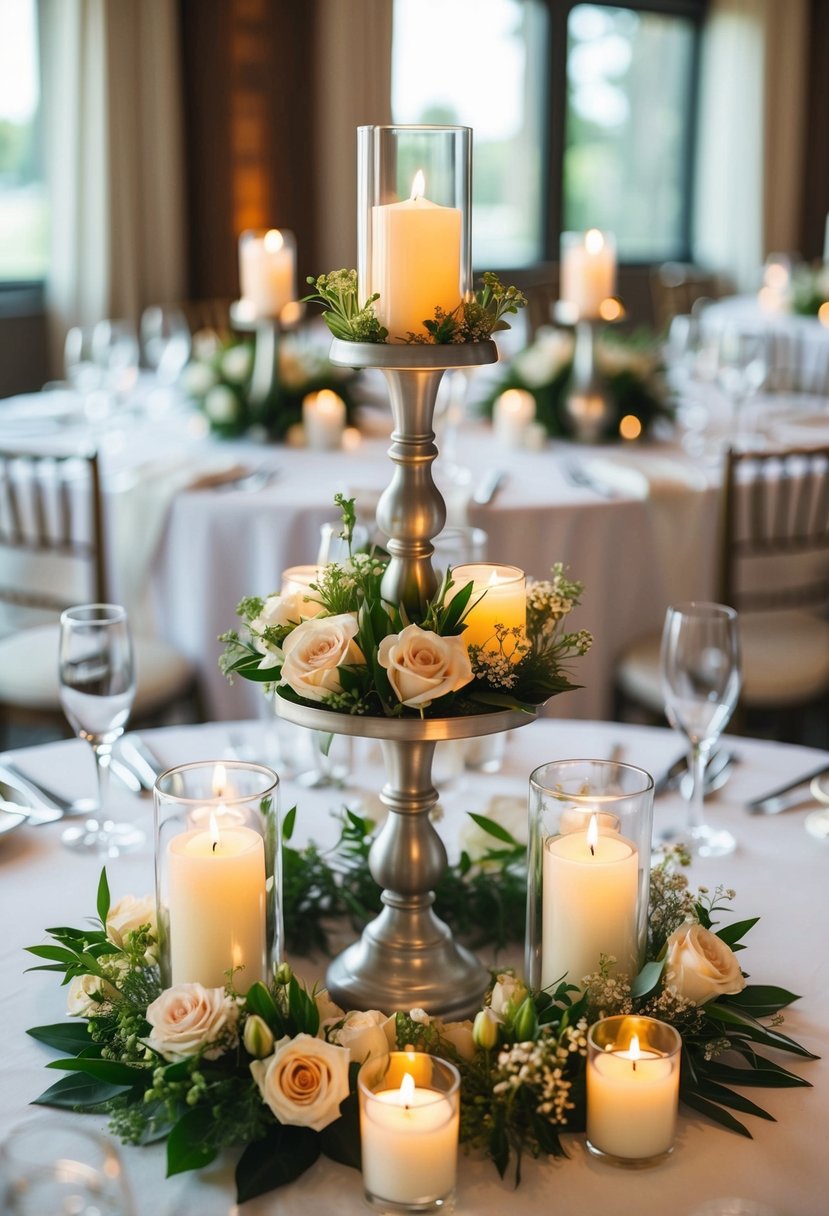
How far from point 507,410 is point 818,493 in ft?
2.74

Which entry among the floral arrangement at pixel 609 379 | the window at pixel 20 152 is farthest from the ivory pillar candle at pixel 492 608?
the window at pixel 20 152

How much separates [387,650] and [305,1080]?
12.1 inches

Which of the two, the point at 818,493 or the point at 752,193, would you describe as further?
the point at 752,193

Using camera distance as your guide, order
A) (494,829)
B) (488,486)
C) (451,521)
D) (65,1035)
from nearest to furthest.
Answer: (65,1035) → (494,829) → (451,521) → (488,486)

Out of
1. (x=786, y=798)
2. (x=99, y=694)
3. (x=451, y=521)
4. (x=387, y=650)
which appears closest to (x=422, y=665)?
(x=387, y=650)

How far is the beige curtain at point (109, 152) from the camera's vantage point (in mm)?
6230

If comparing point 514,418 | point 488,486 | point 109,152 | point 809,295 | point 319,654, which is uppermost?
point 109,152

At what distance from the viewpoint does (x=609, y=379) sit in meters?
3.63

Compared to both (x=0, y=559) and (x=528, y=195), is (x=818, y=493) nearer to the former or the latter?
(x=0, y=559)

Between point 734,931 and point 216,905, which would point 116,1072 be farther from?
point 734,931

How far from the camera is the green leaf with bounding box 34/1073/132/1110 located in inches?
39.4

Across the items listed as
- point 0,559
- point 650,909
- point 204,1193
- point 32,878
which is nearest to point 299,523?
point 0,559

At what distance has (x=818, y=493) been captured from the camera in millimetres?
3203

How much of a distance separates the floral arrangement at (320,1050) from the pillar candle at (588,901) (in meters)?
0.03
